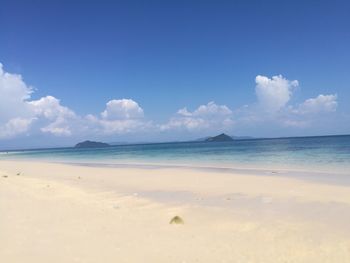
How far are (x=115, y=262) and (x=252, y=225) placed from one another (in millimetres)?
A: 3711

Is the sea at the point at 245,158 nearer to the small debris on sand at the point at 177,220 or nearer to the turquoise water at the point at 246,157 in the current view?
the turquoise water at the point at 246,157

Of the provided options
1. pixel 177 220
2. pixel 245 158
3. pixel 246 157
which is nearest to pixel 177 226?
pixel 177 220

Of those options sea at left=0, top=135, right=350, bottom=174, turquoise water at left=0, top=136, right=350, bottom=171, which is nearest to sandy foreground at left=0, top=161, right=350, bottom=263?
sea at left=0, top=135, right=350, bottom=174

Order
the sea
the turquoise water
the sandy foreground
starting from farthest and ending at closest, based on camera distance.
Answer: the turquoise water < the sea < the sandy foreground

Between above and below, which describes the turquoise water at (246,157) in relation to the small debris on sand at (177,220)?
above

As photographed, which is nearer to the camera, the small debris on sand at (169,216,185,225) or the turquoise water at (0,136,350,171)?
the small debris on sand at (169,216,185,225)

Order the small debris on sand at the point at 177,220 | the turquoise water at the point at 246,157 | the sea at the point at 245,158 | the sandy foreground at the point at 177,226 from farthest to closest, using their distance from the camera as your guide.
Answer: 1. the turquoise water at the point at 246,157
2. the sea at the point at 245,158
3. the small debris on sand at the point at 177,220
4. the sandy foreground at the point at 177,226

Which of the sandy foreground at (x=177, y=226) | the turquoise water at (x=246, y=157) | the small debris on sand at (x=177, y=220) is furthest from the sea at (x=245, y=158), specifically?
A: the small debris on sand at (x=177, y=220)

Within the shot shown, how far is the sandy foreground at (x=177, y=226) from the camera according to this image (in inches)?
225

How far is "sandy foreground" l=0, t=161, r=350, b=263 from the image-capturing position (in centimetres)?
573

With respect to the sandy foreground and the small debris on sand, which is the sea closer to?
the sandy foreground

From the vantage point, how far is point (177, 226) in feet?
25.1

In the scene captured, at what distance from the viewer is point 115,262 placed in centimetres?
537

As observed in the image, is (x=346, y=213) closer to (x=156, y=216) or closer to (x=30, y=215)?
(x=156, y=216)
